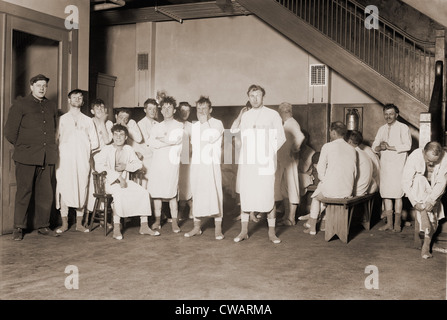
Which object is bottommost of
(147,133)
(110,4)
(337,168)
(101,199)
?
(101,199)

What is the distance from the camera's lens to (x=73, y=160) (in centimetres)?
575

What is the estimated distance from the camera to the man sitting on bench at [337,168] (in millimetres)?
5488

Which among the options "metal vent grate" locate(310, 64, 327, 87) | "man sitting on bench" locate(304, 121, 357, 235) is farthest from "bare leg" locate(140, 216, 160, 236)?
"metal vent grate" locate(310, 64, 327, 87)

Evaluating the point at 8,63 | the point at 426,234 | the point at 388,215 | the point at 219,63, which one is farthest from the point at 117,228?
the point at 219,63

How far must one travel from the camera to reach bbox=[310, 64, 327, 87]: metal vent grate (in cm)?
839

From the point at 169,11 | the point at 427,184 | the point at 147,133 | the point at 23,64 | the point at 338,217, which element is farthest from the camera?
the point at 169,11

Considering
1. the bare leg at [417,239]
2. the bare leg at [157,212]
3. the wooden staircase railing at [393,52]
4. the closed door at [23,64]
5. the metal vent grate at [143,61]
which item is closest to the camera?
the bare leg at [417,239]

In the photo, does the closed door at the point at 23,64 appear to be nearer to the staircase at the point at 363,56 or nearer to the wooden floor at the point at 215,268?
the wooden floor at the point at 215,268

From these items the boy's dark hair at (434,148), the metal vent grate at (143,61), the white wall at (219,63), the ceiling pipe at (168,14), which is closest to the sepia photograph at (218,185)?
the boy's dark hair at (434,148)

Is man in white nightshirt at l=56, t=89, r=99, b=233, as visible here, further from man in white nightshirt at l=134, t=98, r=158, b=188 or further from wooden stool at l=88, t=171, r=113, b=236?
man in white nightshirt at l=134, t=98, r=158, b=188

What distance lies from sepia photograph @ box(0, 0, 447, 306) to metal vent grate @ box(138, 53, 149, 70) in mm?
1515

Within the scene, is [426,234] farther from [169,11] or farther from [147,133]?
[169,11]

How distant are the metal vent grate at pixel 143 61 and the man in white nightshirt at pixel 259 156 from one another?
15.5 ft

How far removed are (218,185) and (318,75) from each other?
384 cm
